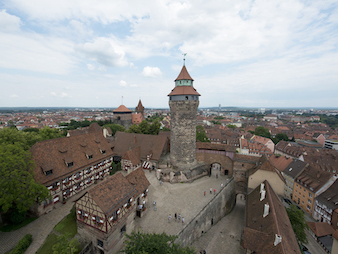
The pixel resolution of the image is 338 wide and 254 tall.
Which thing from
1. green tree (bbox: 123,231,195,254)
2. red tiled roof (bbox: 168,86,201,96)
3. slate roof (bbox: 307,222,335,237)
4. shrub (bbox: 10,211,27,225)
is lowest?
slate roof (bbox: 307,222,335,237)

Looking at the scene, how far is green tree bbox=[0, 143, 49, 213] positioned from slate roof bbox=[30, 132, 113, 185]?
1807mm

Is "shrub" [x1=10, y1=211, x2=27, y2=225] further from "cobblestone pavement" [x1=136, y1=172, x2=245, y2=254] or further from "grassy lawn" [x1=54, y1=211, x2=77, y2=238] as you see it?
"cobblestone pavement" [x1=136, y1=172, x2=245, y2=254]

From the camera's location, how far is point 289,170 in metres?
37.8

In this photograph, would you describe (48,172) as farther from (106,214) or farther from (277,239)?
(277,239)

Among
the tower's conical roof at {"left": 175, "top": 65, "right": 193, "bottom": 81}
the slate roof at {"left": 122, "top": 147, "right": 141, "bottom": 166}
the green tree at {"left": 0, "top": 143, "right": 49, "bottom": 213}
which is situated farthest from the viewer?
the slate roof at {"left": 122, "top": 147, "right": 141, "bottom": 166}

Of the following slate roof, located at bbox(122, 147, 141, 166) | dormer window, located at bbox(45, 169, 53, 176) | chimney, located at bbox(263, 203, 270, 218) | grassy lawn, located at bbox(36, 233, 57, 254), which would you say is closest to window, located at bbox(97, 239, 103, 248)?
grassy lawn, located at bbox(36, 233, 57, 254)

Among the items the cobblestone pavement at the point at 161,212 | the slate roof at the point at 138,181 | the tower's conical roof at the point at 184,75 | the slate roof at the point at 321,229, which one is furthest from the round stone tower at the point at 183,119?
the slate roof at the point at 321,229

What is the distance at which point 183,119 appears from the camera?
27.3m

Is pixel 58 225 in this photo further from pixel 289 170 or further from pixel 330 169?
pixel 330 169

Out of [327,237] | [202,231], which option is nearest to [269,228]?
[202,231]

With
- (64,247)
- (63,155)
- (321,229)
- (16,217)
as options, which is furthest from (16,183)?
(321,229)

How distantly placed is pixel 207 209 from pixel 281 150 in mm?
57435

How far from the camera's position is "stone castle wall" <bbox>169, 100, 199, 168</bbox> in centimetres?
2697

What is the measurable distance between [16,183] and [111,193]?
8.48m
